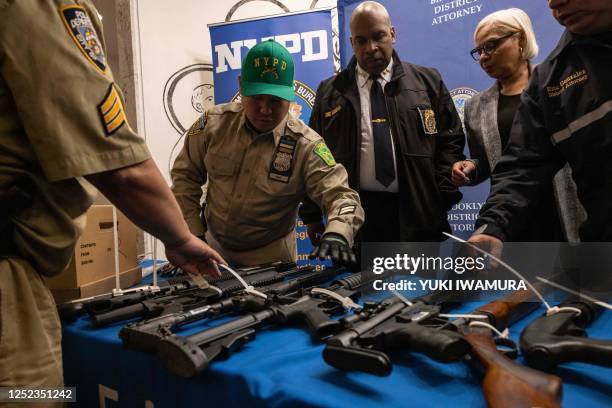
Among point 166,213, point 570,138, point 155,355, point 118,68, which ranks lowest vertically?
point 155,355

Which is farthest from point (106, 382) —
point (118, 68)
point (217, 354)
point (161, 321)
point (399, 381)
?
point (118, 68)

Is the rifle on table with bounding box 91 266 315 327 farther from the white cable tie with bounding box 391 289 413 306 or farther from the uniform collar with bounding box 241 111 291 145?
the uniform collar with bounding box 241 111 291 145

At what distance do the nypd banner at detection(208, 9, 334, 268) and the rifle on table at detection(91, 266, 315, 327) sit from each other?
1.89 metres

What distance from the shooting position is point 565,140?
1.27 m

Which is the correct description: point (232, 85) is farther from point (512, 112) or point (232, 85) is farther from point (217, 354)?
point (217, 354)

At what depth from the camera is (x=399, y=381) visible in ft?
2.37

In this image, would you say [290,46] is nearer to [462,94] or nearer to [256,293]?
[462,94]

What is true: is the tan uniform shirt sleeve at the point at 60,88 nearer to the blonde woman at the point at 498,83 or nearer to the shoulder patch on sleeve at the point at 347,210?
the shoulder patch on sleeve at the point at 347,210

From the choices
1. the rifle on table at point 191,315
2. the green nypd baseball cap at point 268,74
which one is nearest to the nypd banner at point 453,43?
the green nypd baseball cap at point 268,74

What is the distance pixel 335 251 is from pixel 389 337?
0.70 meters

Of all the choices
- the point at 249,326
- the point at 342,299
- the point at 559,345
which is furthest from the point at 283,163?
the point at 559,345

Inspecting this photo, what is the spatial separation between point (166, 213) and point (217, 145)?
1147 millimetres

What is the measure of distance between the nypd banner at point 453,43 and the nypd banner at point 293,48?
1.37 ft

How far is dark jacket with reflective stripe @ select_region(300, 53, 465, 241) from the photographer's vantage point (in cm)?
208
